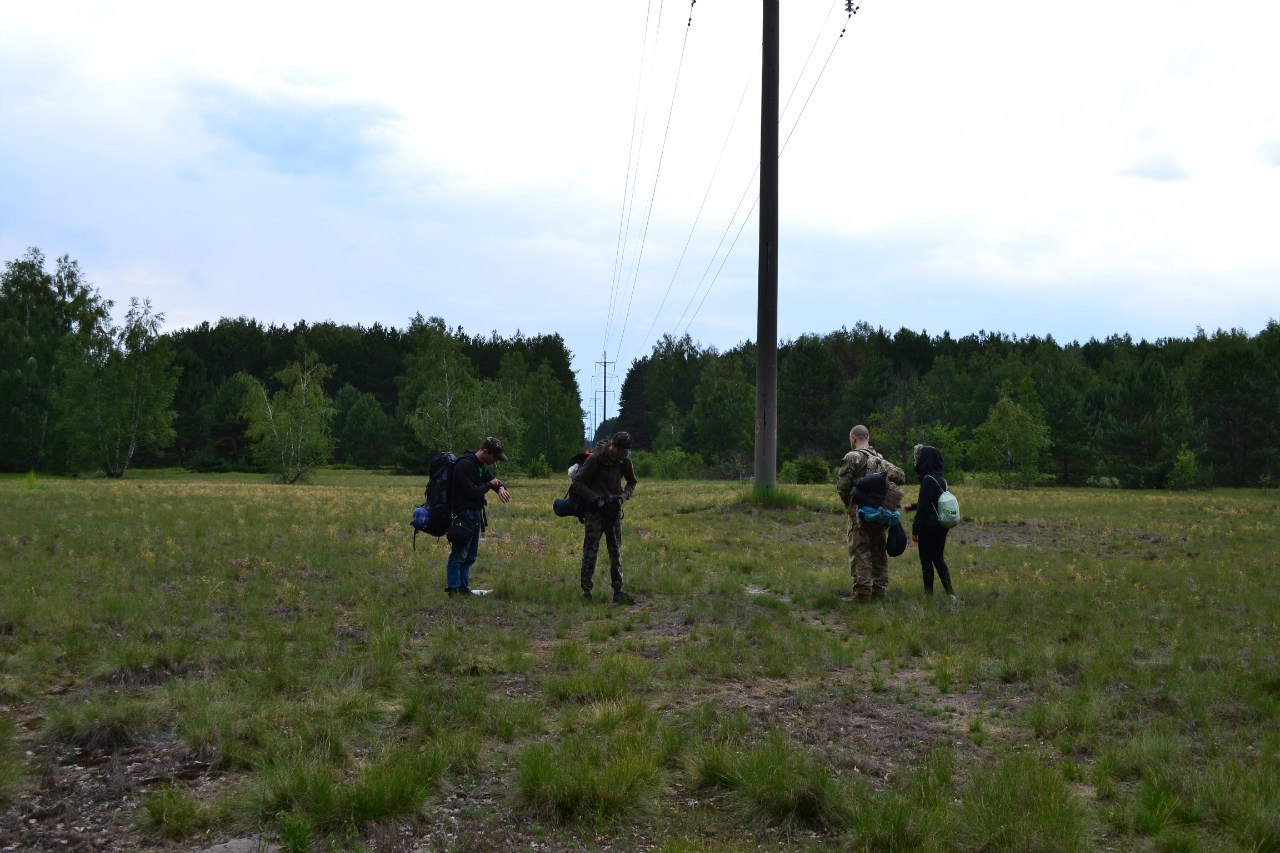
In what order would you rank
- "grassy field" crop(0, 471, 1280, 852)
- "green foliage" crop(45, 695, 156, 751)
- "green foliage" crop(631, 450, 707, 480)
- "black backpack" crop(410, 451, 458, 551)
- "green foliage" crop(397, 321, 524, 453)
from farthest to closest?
"green foliage" crop(631, 450, 707, 480), "green foliage" crop(397, 321, 524, 453), "black backpack" crop(410, 451, 458, 551), "green foliage" crop(45, 695, 156, 751), "grassy field" crop(0, 471, 1280, 852)

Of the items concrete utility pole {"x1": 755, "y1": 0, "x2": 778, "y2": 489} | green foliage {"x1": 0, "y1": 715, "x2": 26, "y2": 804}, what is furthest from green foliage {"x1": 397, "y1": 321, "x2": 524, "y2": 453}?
green foliage {"x1": 0, "y1": 715, "x2": 26, "y2": 804}

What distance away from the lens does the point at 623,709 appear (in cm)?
684

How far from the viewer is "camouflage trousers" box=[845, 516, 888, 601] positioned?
12.3 metres

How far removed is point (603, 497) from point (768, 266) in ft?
45.8

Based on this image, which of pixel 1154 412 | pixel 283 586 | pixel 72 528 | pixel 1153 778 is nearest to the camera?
pixel 1153 778

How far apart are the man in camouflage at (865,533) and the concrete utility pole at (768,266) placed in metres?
11.4

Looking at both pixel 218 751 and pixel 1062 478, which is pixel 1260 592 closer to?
pixel 218 751

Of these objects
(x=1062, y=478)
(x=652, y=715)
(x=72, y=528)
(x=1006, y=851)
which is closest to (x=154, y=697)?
(x=652, y=715)

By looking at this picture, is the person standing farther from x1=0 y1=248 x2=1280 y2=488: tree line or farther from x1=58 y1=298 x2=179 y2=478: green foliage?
x1=58 y1=298 x2=179 y2=478: green foliage

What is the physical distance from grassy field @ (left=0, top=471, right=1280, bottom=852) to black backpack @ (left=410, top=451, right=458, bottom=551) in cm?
94

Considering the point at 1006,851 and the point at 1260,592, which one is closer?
the point at 1006,851

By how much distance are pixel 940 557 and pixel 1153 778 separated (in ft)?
22.2

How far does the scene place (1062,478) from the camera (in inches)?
2810

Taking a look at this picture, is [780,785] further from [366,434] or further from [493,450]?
[366,434]
